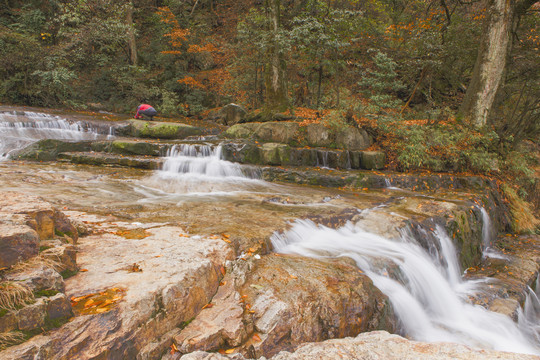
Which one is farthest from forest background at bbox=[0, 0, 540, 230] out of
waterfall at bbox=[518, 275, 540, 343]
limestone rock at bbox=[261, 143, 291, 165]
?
waterfall at bbox=[518, 275, 540, 343]

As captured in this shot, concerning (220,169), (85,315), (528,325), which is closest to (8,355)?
(85,315)

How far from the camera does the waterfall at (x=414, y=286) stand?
11.7 feet

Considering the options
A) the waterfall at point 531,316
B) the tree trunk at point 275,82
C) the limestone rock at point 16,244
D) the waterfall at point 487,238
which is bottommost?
the waterfall at point 531,316

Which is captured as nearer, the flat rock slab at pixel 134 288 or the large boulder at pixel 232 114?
the flat rock slab at pixel 134 288

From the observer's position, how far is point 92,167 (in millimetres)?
8531

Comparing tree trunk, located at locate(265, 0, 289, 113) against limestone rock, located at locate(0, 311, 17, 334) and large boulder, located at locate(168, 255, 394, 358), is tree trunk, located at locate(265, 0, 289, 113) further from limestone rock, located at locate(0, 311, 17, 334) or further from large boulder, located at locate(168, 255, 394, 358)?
limestone rock, located at locate(0, 311, 17, 334)

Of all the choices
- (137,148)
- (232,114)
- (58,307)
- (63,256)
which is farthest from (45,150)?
(58,307)

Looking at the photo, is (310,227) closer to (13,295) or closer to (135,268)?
(135,268)

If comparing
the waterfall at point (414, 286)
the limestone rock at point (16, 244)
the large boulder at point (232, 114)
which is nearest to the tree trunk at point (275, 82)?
the large boulder at point (232, 114)

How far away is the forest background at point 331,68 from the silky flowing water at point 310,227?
Answer: 4209 millimetres

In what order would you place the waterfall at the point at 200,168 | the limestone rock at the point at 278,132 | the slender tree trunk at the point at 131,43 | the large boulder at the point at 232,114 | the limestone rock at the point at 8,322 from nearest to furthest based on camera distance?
the limestone rock at the point at 8,322 → the waterfall at the point at 200,168 → the limestone rock at the point at 278,132 → the large boulder at the point at 232,114 → the slender tree trunk at the point at 131,43

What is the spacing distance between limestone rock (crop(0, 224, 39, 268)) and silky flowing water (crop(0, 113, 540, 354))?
1.87 metres

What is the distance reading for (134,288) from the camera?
2.24 m

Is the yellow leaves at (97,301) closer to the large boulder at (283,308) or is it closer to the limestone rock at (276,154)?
the large boulder at (283,308)
